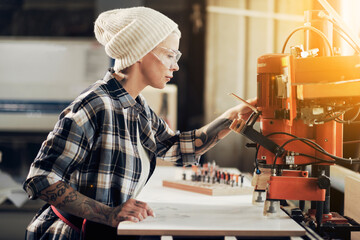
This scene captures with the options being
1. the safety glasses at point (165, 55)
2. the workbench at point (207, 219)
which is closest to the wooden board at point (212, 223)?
the workbench at point (207, 219)

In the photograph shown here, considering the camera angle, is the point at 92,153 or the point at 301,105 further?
the point at 92,153

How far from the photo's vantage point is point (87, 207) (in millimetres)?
1513

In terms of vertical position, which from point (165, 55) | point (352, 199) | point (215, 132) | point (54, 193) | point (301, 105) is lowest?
point (352, 199)

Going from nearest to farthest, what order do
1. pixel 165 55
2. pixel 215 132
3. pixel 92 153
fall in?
pixel 92 153
pixel 165 55
pixel 215 132

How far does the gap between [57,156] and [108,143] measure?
192 millimetres

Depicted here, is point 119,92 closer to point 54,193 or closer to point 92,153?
point 92,153

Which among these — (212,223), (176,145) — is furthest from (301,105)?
(176,145)

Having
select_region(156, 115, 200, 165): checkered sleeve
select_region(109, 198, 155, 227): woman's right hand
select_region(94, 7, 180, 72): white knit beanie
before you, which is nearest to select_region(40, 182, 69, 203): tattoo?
select_region(109, 198, 155, 227): woman's right hand

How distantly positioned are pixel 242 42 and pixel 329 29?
124 inches

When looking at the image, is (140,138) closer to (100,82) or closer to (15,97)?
(100,82)

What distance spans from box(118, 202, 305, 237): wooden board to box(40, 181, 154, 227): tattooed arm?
0.05 metres

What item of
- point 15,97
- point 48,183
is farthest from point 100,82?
point 15,97

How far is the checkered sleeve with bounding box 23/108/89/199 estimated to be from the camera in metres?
1.47

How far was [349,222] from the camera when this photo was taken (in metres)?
1.61
